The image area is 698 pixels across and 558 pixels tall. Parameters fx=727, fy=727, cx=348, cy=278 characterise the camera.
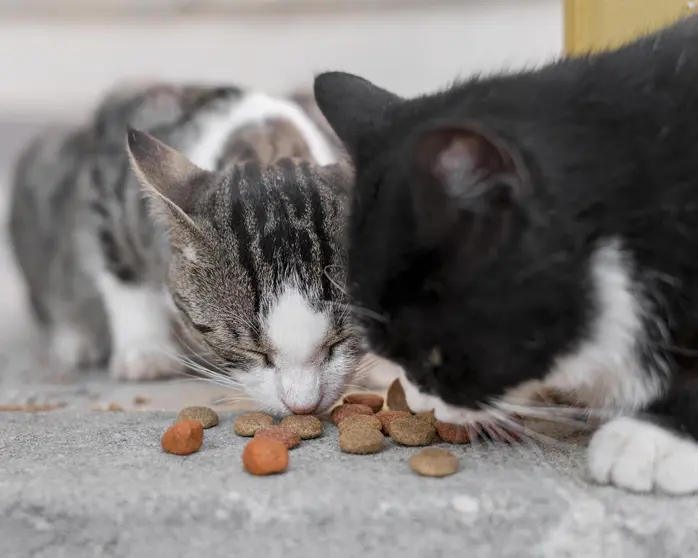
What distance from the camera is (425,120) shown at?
0.87m

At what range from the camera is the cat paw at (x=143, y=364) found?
162 centimetres

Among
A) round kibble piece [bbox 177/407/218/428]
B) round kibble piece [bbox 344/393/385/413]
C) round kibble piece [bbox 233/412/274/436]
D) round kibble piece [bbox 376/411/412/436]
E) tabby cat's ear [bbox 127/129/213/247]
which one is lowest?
round kibble piece [bbox 177/407/218/428]

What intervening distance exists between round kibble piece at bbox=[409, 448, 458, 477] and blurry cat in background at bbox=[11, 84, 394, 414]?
241mm

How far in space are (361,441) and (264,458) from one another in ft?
0.46

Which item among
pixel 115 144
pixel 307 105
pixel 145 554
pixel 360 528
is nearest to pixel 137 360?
pixel 115 144

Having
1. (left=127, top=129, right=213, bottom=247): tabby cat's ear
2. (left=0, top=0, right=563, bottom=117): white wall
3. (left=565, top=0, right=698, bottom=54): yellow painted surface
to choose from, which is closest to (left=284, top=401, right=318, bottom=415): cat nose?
(left=127, top=129, right=213, bottom=247): tabby cat's ear

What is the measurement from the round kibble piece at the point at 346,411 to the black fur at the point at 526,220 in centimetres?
23

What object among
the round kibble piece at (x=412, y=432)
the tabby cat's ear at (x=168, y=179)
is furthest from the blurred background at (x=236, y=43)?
the round kibble piece at (x=412, y=432)

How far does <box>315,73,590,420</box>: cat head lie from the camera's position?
28.3 inches

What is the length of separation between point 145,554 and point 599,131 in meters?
0.70

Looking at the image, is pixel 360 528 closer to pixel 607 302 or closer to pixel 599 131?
pixel 607 302

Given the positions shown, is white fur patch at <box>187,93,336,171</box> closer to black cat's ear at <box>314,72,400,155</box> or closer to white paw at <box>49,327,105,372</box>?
black cat's ear at <box>314,72,400,155</box>

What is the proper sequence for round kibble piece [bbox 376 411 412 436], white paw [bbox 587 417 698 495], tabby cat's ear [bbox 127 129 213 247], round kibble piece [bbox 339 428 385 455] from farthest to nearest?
tabby cat's ear [bbox 127 129 213 247] → round kibble piece [bbox 376 411 412 436] → round kibble piece [bbox 339 428 385 455] → white paw [bbox 587 417 698 495]

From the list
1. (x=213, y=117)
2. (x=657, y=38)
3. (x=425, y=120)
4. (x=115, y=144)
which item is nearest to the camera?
(x=425, y=120)
